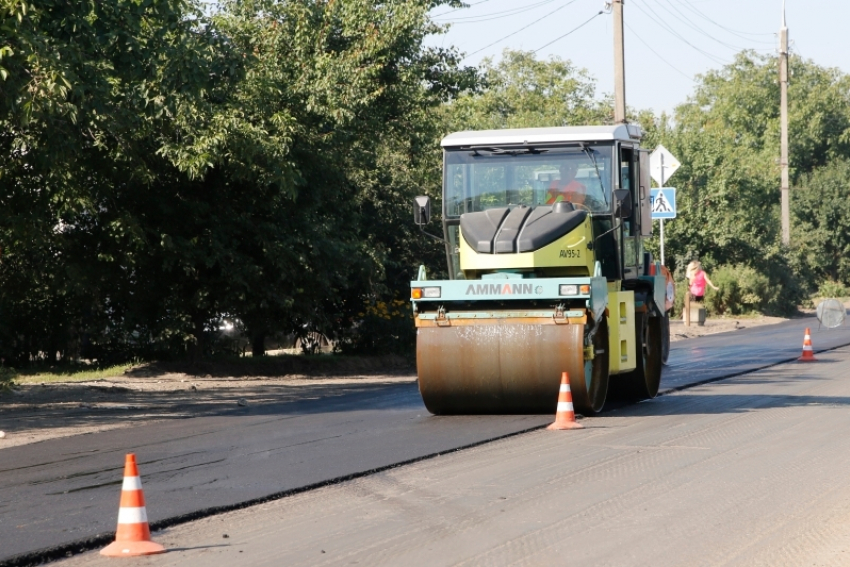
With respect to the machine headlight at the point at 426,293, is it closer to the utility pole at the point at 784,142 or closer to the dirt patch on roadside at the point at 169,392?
the dirt patch on roadside at the point at 169,392

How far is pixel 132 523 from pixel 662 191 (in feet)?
63.4

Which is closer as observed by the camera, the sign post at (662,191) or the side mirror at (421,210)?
the side mirror at (421,210)

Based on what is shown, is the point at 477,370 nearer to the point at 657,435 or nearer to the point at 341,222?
the point at 657,435

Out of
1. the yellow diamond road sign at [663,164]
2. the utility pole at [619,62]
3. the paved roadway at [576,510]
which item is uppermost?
the utility pole at [619,62]

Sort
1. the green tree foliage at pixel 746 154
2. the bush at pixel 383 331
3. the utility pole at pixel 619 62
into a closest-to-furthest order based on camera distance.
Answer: the bush at pixel 383 331, the utility pole at pixel 619 62, the green tree foliage at pixel 746 154

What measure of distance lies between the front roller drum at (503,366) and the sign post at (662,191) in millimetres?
11653

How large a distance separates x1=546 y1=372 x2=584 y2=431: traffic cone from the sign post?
12691 mm

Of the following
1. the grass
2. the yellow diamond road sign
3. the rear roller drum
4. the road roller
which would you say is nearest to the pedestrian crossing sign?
the yellow diamond road sign

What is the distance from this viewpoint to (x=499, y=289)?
1295cm

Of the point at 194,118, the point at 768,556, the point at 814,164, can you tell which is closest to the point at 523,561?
the point at 768,556

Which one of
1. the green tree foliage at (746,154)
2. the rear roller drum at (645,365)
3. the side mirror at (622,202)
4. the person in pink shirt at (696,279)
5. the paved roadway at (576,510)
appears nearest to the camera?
the paved roadway at (576,510)

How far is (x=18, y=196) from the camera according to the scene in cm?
1698

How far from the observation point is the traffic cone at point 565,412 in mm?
12016

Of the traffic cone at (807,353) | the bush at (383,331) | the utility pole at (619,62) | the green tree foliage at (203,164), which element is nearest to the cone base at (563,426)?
the green tree foliage at (203,164)
